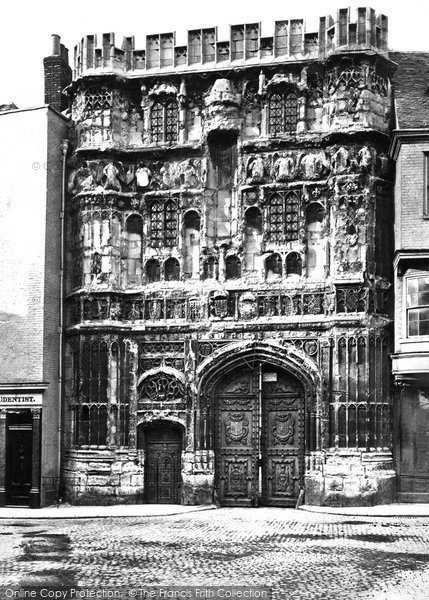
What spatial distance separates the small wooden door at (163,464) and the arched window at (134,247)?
4.71 meters

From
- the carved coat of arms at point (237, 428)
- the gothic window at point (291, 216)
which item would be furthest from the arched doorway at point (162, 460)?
the gothic window at point (291, 216)

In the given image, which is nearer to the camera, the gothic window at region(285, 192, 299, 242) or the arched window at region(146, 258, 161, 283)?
the gothic window at region(285, 192, 299, 242)

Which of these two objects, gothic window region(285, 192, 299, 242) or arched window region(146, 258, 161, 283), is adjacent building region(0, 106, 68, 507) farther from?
gothic window region(285, 192, 299, 242)

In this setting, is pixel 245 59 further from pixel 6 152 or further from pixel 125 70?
pixel 6 152

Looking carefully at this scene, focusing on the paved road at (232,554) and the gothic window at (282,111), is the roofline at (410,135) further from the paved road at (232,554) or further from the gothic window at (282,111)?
the paved road at (232,554)

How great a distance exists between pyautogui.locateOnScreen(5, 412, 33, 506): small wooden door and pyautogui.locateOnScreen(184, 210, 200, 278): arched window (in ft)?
21.4

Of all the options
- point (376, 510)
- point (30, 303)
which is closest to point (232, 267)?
point (30, 303)

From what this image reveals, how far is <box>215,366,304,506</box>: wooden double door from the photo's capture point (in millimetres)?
29328

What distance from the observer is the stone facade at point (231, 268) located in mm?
28938

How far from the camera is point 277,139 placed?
30.1m

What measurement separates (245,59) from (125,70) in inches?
150

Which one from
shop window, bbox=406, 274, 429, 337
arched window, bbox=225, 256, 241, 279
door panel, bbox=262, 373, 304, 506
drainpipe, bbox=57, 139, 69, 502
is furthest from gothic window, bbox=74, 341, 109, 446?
shop window, bbox=406, 274, 429, 337

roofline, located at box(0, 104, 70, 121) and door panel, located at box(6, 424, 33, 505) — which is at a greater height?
roofline, located at box(0, 104, 70, 121)

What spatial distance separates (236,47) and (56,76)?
6396 millimetres
